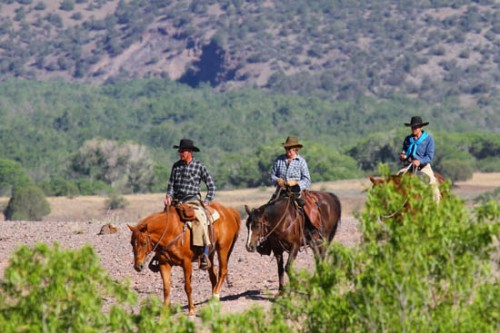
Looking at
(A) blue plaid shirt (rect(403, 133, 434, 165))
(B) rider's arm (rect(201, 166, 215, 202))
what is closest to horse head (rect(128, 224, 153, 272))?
(B) rider's arm (rect(201, 166, 215, 202))

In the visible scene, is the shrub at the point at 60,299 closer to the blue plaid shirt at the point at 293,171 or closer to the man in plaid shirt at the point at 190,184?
the man in plaid shirt at the point at 190,184

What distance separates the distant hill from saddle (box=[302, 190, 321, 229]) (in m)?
97.5

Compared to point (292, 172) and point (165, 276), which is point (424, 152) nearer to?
point (292, 172)

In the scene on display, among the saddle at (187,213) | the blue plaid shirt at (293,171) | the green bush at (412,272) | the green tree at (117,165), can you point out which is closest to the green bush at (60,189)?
the green tree at (117,165)

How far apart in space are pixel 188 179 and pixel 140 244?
54.9 inches

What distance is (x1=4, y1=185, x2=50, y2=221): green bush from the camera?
174ft

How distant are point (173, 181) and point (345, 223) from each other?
11358 mm

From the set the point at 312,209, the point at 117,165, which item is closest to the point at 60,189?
the point at 117,165

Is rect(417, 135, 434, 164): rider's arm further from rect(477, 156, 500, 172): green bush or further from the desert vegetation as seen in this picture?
rect(477, 156, 500, 172): green bush

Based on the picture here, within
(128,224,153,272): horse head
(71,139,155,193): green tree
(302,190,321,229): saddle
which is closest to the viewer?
(128,224,153,272): horse head

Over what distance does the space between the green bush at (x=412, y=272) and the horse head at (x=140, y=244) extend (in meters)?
3.83

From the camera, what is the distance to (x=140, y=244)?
49.2 ft

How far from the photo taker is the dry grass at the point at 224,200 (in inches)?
2143

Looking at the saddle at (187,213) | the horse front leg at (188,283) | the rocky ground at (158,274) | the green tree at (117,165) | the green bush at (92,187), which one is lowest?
the green bush at (92,187)
